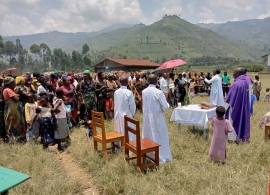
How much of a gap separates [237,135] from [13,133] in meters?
5.60

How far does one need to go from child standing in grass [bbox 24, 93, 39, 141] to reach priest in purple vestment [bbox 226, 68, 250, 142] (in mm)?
4855

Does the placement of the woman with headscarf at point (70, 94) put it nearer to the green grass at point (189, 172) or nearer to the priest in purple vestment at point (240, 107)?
the green grass at point (189, 172)

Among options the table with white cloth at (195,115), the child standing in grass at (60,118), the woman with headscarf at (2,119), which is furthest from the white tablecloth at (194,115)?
the woman with headscarf at (2,119)

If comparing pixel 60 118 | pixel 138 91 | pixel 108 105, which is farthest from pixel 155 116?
pixel 138 91

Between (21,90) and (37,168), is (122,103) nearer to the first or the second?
(37,168)

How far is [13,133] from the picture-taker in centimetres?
571

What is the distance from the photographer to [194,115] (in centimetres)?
605

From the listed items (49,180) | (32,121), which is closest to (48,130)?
Result: (32,121)

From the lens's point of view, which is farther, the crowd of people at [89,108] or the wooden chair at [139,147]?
the crowd of people at [89,108]

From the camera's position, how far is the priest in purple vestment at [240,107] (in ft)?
18.6

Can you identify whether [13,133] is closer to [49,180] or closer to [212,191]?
[49,180]

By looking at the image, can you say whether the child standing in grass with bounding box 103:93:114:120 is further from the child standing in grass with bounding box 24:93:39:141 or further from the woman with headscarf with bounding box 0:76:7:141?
the woman with headscarf with bounding box 0:76:7:141

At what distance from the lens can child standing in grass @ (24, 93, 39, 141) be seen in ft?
18.4

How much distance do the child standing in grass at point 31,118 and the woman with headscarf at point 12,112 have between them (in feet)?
0.50
